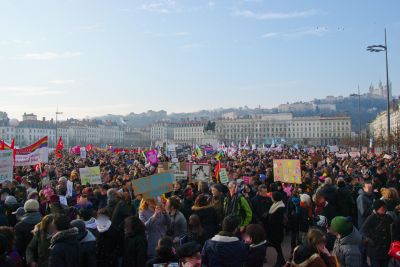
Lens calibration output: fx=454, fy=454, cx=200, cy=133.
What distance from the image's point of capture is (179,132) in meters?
187

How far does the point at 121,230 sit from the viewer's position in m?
6.67

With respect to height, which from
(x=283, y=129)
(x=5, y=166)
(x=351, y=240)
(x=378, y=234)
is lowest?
(x=378, y=234)

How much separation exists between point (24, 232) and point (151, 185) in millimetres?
2349

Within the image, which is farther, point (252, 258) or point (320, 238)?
point (252, 258)

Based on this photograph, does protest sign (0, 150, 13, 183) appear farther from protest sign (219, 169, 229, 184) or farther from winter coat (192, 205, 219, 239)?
protest sign (219, 169, 229, 184)

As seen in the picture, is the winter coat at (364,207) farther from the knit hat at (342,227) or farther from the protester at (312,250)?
Result: the protester at (312,250)

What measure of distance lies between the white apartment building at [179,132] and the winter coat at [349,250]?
544 ft

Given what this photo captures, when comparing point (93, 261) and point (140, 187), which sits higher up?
point (140, 187)

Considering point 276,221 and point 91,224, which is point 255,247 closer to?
point 91,224

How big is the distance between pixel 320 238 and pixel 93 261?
2.71m

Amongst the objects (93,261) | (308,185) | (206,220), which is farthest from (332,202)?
(93,261)

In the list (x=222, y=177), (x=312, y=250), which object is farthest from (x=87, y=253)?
(x=222, y=177)

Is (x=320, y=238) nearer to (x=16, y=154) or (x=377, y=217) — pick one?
(x=377, y=217)

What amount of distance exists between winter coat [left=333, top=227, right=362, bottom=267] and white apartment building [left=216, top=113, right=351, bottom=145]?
507ft
